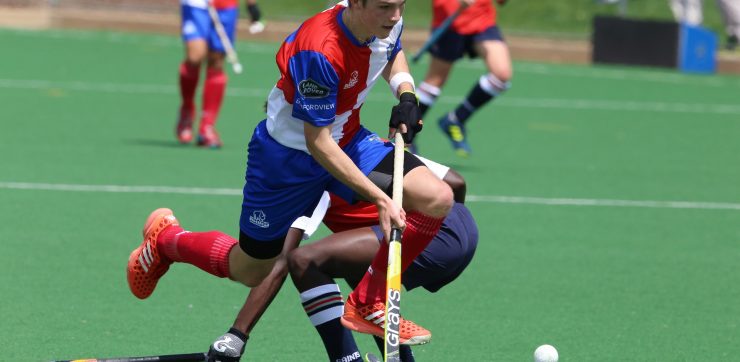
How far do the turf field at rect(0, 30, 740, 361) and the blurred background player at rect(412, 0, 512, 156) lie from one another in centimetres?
31

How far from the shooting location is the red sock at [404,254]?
14.2 ft

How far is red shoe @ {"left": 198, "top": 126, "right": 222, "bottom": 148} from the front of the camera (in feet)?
32.8

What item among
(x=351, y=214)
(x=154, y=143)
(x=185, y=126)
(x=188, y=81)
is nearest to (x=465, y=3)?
(x=188, y=81)

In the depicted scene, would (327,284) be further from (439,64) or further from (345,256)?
(439,64)

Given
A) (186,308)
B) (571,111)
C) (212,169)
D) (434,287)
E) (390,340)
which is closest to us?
(390,340)

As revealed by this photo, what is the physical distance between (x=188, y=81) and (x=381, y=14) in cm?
598

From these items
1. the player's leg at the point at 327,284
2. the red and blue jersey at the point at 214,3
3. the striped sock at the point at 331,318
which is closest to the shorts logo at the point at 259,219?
the player's leg at the point at 327,284

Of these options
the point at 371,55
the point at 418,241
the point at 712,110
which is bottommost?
the point at 712,110

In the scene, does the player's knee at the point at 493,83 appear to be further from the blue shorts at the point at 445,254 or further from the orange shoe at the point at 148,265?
the blue shorts at the point at 445,254

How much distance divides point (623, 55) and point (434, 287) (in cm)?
1258

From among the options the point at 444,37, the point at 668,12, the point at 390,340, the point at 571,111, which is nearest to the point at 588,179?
the point at 444,37

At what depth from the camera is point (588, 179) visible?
30.6 ft

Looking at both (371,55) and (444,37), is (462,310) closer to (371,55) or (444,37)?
(371,55)

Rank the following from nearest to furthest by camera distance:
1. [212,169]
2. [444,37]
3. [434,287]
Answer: [434,287]
[212,169]
[444,37]
